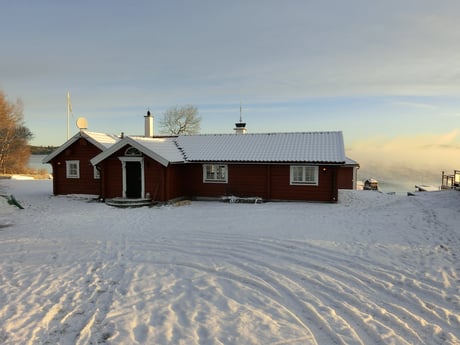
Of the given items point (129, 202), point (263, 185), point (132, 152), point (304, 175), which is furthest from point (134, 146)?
point (304, 175)

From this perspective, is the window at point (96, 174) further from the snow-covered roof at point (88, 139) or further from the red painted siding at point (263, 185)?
the red painted siding at point (263, 185)

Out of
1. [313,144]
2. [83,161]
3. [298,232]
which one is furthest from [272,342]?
[83,161]

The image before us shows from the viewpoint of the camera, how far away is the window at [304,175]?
17797 mm

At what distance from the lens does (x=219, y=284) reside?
22.3ft

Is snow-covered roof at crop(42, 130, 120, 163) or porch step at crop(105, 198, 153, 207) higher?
snow-covered roof at crop(42, 130, 120, 163)

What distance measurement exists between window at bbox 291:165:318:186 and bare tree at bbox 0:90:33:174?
41762mm

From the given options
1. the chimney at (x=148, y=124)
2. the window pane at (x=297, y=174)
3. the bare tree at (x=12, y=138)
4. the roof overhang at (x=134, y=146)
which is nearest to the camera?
the roof overhang at (x=134, y=146)

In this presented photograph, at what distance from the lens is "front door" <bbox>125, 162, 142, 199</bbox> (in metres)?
18.2

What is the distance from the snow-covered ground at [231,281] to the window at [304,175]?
5082mm

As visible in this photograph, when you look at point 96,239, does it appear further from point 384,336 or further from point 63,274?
point 384,336

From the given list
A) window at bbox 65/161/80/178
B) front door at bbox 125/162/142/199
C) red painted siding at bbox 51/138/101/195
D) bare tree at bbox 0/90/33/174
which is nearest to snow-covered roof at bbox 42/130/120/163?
red painted siding at bbox 51/138/101/195

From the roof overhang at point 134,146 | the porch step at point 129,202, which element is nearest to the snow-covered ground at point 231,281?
the porch step at point 129,202

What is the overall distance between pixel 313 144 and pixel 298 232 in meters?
9.16

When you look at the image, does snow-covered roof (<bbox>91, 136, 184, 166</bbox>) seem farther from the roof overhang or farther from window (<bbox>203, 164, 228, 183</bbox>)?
window (<bbox>203, 164, 228, 183</bbox>)
